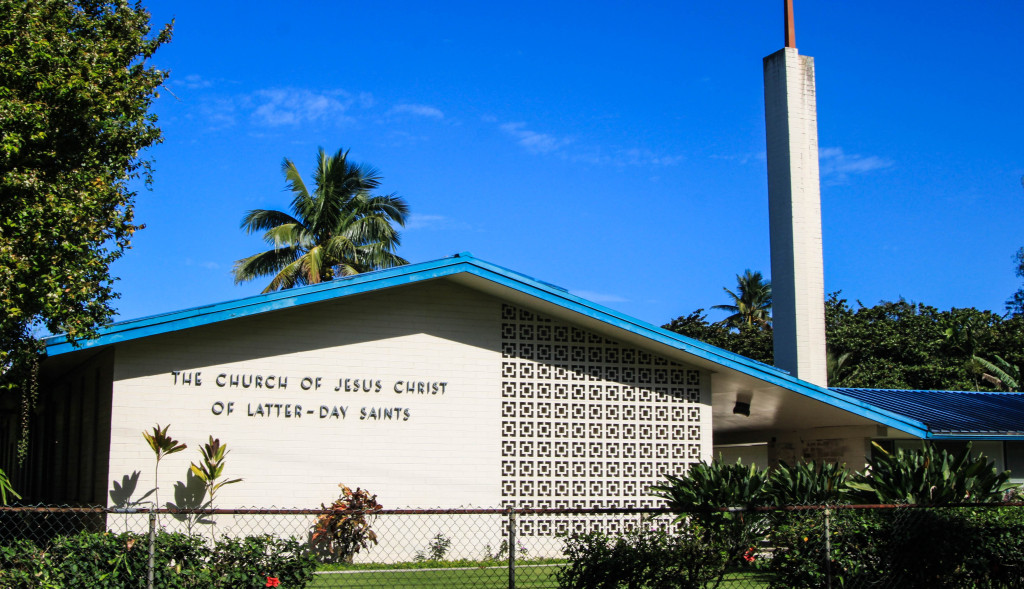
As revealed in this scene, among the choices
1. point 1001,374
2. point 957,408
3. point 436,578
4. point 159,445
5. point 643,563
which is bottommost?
point 436,578

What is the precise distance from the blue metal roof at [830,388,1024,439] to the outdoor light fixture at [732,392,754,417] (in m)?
2.13

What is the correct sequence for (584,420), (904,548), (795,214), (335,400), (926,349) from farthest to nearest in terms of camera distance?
(926,349) < (795,214) < (584,420) < (335,400) < (904,548)

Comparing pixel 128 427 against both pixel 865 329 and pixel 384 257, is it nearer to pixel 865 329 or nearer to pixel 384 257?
pixel 384 257

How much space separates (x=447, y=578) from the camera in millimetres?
13688

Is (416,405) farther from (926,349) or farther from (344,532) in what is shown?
(926,349)

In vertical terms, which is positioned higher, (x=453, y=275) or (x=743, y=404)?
(x=453, y=275)

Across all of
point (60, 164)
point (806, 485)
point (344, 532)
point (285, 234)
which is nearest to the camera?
point (60, 164)

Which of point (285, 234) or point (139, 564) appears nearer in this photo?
point (139, 564)

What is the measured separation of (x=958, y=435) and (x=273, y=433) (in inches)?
470

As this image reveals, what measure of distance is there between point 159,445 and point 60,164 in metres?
4.77

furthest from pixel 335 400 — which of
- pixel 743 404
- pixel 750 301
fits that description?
pixel 750 301

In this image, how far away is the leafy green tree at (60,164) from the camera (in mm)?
10414

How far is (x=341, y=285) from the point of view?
15328 mm

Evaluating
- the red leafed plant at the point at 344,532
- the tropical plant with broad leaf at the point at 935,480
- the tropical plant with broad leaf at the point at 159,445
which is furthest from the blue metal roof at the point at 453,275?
the tropical plant with broad leaf at the point at 935,480
